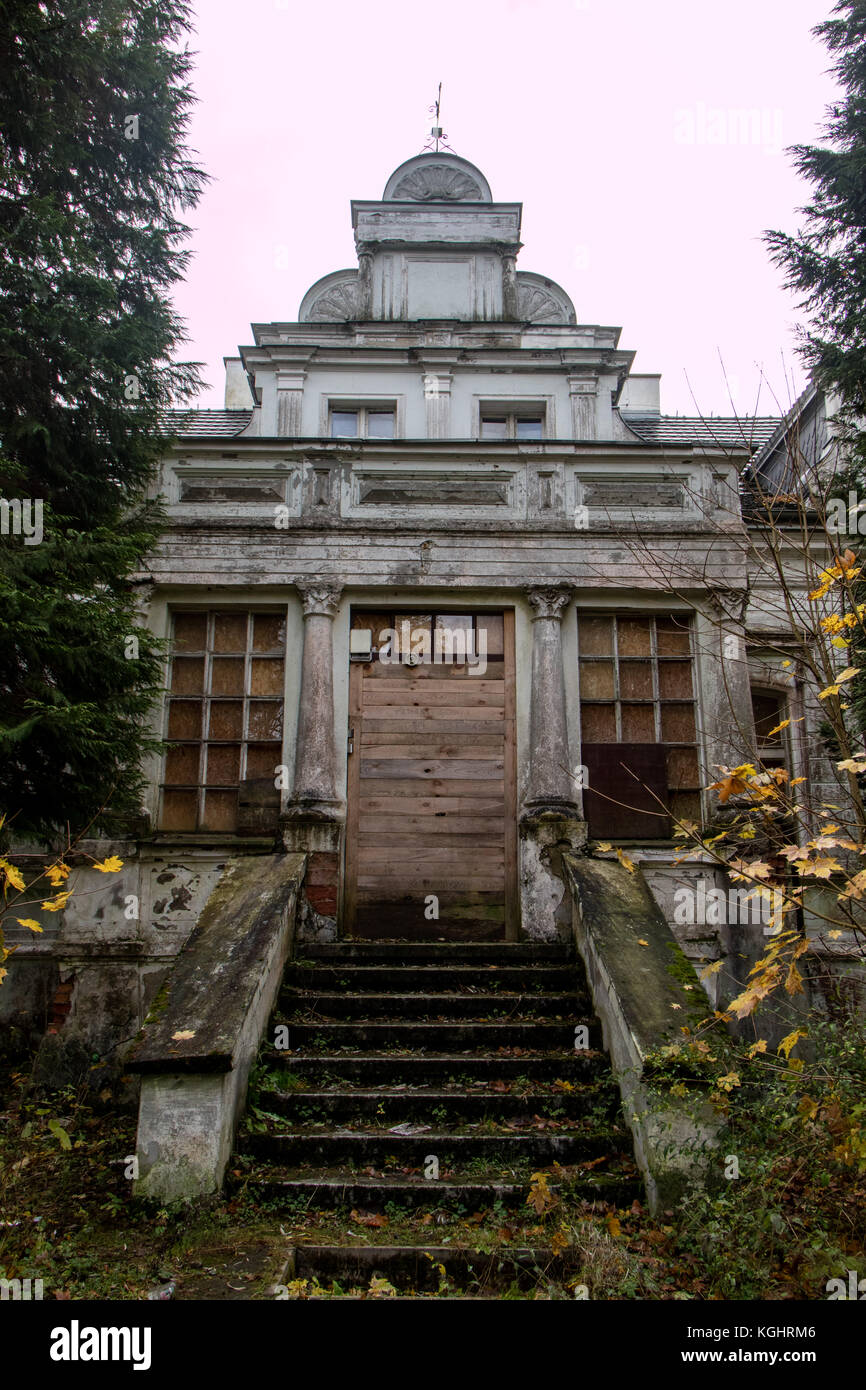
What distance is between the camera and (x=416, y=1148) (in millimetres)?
5328

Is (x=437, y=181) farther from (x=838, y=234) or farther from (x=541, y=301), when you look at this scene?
(x=838, y=234)

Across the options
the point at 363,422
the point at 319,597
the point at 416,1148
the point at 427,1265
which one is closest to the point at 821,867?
the point at 427,1265

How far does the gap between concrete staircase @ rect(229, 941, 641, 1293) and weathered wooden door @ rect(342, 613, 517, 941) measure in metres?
0.95

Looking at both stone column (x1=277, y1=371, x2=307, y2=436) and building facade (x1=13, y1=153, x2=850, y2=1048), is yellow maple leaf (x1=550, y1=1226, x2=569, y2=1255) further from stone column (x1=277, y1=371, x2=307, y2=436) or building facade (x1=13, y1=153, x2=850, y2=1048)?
stone column (x1=277, y1=371, x2=307, y2=436)

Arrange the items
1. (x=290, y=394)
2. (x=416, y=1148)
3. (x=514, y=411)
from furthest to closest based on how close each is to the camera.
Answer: (x=514, y=411) → (x=290, y=394) → (x=416, y=1148)

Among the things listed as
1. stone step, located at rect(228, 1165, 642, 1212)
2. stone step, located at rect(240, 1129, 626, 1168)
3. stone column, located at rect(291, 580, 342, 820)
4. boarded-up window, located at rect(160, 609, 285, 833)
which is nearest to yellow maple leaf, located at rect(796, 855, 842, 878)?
stone step, located at rect(228, 1165, 642, 1212)

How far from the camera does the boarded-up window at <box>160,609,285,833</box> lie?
8.81 m

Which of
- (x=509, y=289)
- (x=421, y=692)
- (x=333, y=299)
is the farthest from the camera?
(x=333, y=299)

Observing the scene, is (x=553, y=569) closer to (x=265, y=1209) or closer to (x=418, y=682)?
(x=418, y=682)

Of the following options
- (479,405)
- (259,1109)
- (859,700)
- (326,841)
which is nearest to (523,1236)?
(259,1109)

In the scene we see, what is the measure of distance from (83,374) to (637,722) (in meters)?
5.38

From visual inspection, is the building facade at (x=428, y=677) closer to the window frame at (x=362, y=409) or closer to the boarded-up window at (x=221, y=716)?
the boarded-up window at (x=221, y=716)

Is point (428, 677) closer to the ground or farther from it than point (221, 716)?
farther from it

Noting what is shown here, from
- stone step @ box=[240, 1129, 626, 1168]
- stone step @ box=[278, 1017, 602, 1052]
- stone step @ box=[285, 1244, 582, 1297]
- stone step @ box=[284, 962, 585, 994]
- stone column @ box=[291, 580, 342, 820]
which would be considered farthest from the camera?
stone column @ box=[291, 580, 342, 820]
